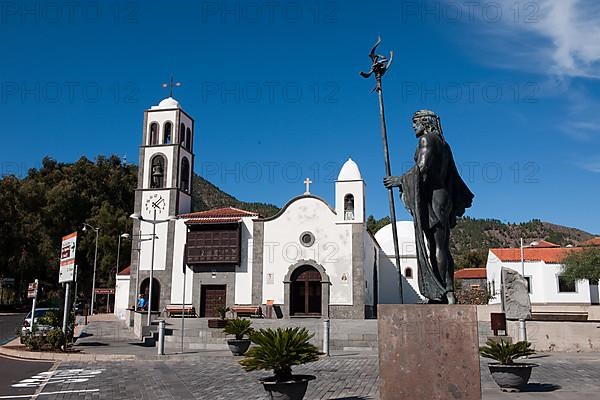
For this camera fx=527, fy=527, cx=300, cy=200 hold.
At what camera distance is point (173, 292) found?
106 feet

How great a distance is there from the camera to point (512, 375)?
8750 mm

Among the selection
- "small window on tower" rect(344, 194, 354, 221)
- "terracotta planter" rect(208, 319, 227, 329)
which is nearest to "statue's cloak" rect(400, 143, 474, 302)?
"terracotta planter" rect(208, 319, 227, 329)

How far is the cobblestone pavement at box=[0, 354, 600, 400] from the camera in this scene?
912cm

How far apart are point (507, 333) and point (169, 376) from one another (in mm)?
11479

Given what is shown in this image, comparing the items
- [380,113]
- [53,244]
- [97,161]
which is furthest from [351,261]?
[97,161]

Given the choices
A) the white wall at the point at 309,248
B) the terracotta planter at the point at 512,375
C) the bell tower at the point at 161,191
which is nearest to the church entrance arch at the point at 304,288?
the white wall at the point at 309,248

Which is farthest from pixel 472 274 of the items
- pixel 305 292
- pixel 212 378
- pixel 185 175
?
pixel 212 378

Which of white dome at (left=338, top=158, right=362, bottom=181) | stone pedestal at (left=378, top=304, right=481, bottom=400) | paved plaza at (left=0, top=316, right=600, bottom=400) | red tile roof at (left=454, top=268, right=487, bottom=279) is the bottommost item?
paved plaza at (left=0, top=316, right=600, bottom=400)

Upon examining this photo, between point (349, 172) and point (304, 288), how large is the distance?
24.3 ft

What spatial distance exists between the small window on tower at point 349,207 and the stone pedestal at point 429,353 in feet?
82.5

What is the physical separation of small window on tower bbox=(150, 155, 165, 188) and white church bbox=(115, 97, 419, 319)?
0.27ft

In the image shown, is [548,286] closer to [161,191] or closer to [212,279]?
[212,279]

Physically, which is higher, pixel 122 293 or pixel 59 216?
pixel 59 216

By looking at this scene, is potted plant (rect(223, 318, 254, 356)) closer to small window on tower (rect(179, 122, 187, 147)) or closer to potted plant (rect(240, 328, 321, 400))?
potted plant (rect(240, 328, 321, 400))
